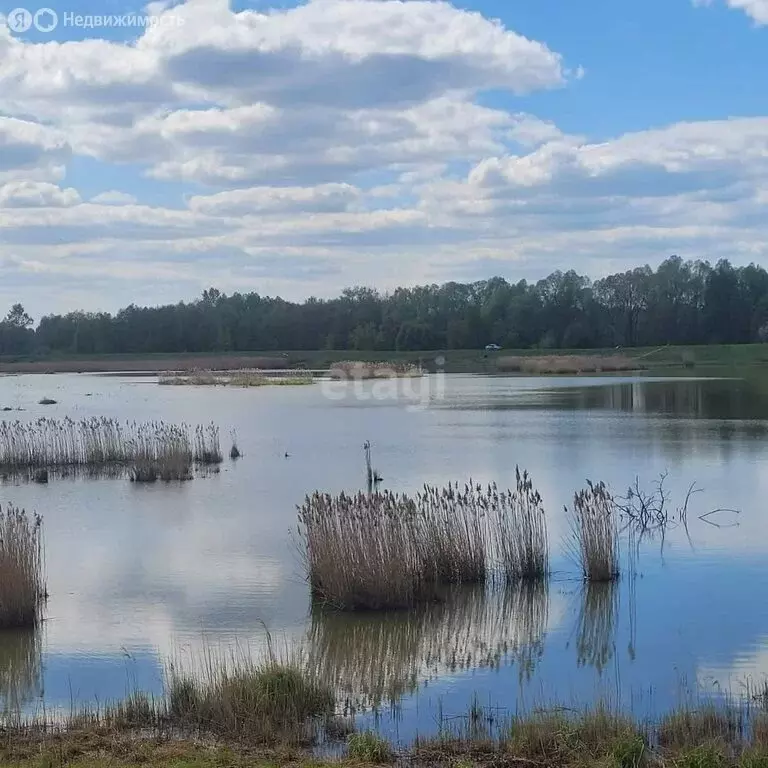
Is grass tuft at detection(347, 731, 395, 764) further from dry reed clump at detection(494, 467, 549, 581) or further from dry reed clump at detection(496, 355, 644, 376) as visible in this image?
dry reed clump at detection(496, 355, 644, 376)

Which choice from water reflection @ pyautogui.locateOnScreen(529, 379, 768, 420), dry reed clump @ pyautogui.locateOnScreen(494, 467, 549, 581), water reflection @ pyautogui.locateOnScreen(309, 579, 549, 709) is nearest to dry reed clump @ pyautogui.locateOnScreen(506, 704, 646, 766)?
water reflection @ pyautogui.locateOnScreen(309, 579, 549, 709)

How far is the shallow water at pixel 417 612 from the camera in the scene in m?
7.75

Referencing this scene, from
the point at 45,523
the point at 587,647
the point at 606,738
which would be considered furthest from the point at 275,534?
the point at 606,738

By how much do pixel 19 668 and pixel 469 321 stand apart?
80935mm

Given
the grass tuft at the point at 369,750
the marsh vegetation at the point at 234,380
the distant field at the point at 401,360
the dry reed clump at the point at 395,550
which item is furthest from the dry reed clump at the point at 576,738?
the distant field at the point at 401,360

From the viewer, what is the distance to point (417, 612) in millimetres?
9547

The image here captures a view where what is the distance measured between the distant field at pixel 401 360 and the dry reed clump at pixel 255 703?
59.2 m

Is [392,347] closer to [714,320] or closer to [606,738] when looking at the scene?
[714,320]

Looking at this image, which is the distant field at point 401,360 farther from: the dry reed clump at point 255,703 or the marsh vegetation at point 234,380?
the dry reed clump at point 255,703

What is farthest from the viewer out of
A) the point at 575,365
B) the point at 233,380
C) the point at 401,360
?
the point at 401,360

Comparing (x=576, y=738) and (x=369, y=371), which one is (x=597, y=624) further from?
(x=369, y=371)

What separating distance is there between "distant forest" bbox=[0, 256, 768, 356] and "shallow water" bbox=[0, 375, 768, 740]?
6276 cm

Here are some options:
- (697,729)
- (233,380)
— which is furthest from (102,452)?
(233,380)

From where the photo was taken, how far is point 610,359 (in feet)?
213
